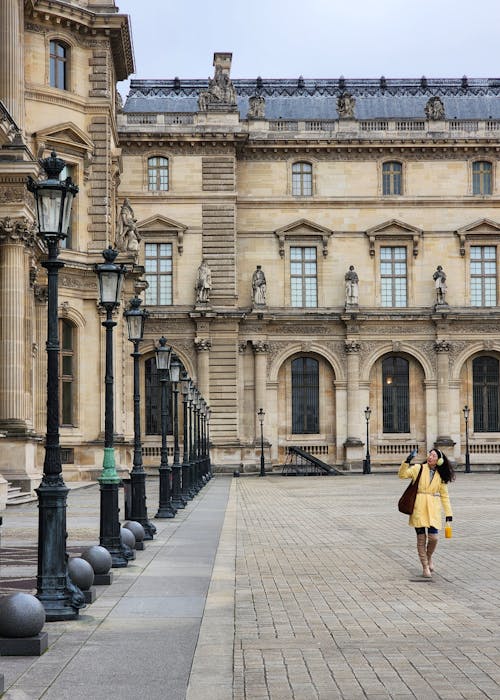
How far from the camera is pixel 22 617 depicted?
10.6 m

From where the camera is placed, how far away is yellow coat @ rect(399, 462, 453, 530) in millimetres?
17031

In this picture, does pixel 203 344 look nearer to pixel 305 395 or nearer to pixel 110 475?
pixel 305 395

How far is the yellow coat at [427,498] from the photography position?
55.9 ft

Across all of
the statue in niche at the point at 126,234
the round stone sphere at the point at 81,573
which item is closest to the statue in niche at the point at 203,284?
the statue in niche at the point at 126,234

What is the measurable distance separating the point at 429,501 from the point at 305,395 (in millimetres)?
52631

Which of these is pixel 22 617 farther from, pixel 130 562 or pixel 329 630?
pixel 130 562

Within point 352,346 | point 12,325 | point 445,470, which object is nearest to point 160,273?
point 352,346

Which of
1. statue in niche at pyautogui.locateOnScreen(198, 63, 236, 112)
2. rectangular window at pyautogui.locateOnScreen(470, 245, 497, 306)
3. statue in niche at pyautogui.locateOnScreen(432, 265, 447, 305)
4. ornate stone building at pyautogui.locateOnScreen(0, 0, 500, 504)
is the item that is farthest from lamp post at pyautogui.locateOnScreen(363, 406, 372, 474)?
statue in niche at pyautogui.locateOnScreen(198, 63, 236, 112)

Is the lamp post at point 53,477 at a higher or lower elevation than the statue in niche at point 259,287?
lower

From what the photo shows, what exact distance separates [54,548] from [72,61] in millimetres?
39855

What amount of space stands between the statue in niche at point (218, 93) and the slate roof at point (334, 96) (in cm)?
575

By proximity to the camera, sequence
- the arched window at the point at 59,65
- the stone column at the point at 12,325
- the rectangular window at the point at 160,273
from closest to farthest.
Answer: the stone column at the point at 12,325
the arched window at the point at 59,65
the rectangular window at the point at 160,273

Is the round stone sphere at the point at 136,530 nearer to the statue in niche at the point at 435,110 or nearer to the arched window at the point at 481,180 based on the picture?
the statue in niche at the point at 435,110

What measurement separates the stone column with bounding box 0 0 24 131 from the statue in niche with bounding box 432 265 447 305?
3146 centimetres
